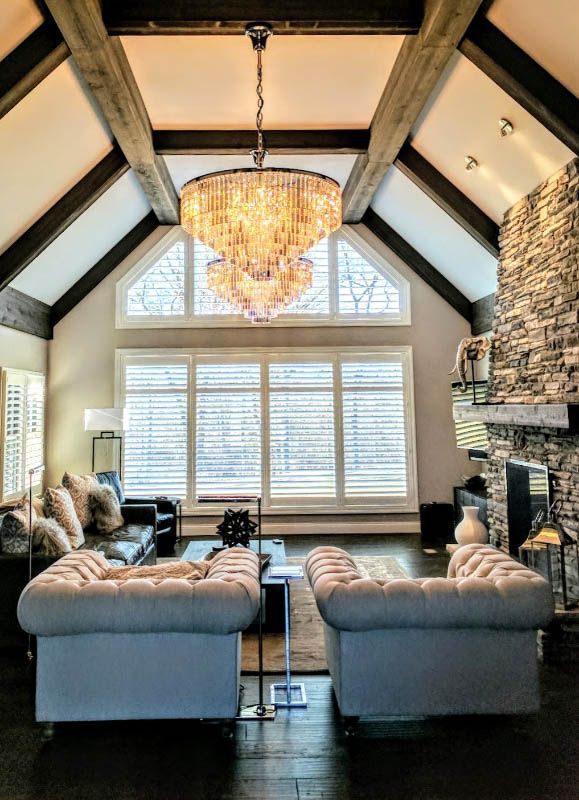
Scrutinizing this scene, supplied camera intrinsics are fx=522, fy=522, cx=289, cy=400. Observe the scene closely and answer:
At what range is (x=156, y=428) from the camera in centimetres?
701

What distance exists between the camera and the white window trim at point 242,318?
7.09 meters

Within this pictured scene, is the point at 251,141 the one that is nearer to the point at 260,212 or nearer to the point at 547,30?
the point at 260,212

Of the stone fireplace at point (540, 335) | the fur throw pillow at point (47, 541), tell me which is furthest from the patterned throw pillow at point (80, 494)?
the stone fireplace at point (540, 335)

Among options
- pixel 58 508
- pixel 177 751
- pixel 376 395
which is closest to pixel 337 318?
pixel 376 395

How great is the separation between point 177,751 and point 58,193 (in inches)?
185

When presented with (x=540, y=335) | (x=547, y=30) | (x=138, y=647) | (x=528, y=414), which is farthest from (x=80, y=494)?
(x=547, y=30)

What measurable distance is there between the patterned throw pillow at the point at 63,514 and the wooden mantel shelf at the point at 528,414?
12.7ft

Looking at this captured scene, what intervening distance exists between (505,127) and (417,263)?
2970 mm

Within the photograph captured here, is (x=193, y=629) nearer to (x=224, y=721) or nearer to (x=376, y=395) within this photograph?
(x=224, y=721)

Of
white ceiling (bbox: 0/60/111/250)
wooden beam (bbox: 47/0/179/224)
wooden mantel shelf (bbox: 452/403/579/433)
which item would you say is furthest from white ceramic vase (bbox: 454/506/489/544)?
white ceiling (bbox: 0/60/111/250)

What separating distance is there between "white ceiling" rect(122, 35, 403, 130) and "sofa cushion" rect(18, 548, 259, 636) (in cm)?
356

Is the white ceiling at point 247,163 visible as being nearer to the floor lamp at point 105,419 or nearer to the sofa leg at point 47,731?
the floor lamp at point 105,419

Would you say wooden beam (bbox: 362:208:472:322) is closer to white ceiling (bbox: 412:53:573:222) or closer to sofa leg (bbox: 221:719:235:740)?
white ceiling (bbox: 412:53:573:222)

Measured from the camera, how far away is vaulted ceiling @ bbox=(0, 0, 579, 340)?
326 cm
